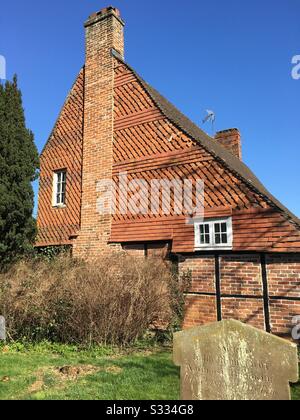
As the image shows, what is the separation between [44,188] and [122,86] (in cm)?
502

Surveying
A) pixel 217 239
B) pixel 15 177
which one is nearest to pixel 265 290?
pixel 217 239

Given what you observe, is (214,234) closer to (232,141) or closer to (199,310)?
(199,310)

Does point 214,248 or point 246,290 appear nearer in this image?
point 246,290

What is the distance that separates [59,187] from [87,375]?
8.96 metres

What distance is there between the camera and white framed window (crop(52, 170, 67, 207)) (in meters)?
13.3

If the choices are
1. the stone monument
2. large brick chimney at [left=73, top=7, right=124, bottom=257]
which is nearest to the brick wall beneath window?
large brick chimney at [left=73, top=7, right=124, bottom=257]

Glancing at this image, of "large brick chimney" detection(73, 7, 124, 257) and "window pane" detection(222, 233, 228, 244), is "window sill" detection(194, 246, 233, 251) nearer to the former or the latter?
"window pane" detection(222, 233, 228, 244)

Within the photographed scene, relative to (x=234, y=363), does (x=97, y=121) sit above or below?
above

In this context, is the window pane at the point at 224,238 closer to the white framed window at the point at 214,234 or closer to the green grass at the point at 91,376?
the white framed window at the point at 214,234

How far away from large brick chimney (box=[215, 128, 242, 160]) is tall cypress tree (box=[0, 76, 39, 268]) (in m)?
13.4

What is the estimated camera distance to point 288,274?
8.23 metres

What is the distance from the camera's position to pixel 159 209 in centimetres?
1048

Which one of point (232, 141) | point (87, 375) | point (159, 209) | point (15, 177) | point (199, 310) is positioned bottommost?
point (87, 375)

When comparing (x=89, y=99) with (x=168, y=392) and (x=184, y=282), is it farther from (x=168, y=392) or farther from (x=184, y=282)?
(x=168, y=392)
